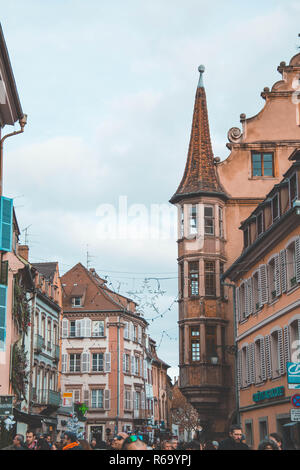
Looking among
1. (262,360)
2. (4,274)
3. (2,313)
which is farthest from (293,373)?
(262,360)

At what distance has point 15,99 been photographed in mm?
26922

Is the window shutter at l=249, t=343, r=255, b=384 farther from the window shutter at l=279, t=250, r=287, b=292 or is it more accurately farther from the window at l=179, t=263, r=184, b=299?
the window at l=179, t=263, r=184, b=299

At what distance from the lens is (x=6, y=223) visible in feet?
80.7

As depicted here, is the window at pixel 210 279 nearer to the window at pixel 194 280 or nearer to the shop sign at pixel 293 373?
the window at pixel 194 280

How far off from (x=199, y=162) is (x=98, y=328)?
34.2 m

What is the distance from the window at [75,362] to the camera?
69.6m

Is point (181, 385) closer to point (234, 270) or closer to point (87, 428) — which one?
point (234, 270)

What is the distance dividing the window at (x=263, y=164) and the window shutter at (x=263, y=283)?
10051 mm

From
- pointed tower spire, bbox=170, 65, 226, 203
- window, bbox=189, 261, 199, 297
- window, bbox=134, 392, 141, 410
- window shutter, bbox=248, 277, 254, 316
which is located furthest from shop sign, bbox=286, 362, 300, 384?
window, bbox=134, 392, 141, 410

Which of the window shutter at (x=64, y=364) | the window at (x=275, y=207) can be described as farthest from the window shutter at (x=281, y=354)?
the window shutter at (x=64, y=364)
